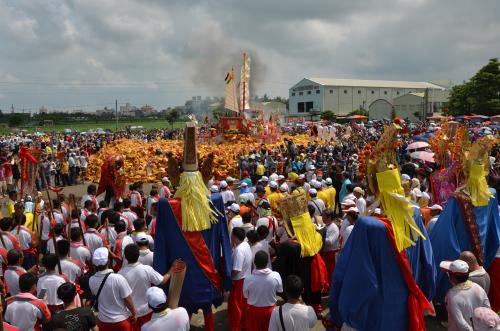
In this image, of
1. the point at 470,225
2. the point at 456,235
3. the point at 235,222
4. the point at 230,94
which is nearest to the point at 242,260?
the point at 235,222

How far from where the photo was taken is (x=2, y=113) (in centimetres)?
7188

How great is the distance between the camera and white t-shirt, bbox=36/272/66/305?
167 inches

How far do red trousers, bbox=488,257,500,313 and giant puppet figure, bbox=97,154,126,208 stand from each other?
7.43 m

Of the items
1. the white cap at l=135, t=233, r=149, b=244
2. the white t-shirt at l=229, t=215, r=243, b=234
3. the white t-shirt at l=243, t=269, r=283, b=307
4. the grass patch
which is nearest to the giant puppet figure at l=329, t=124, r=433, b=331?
the white t-shirt at l=243, t=269, r=283, b=307

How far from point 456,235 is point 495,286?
92cm

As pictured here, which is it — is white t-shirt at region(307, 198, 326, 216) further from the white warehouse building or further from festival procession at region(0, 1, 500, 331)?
the white warehouse building

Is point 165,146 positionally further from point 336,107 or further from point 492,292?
point 336,107

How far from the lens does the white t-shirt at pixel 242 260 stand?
4988mm

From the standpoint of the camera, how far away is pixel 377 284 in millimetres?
3570

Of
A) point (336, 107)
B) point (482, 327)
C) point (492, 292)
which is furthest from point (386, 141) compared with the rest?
point (336, 107)

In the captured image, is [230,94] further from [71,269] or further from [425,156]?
[71,269]

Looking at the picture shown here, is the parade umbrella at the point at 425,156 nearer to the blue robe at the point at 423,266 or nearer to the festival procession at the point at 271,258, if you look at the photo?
the festival procession at the point at 271,258

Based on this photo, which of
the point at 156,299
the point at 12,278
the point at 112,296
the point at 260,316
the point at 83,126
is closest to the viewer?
the point at 156,299

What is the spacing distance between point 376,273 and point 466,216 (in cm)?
255
